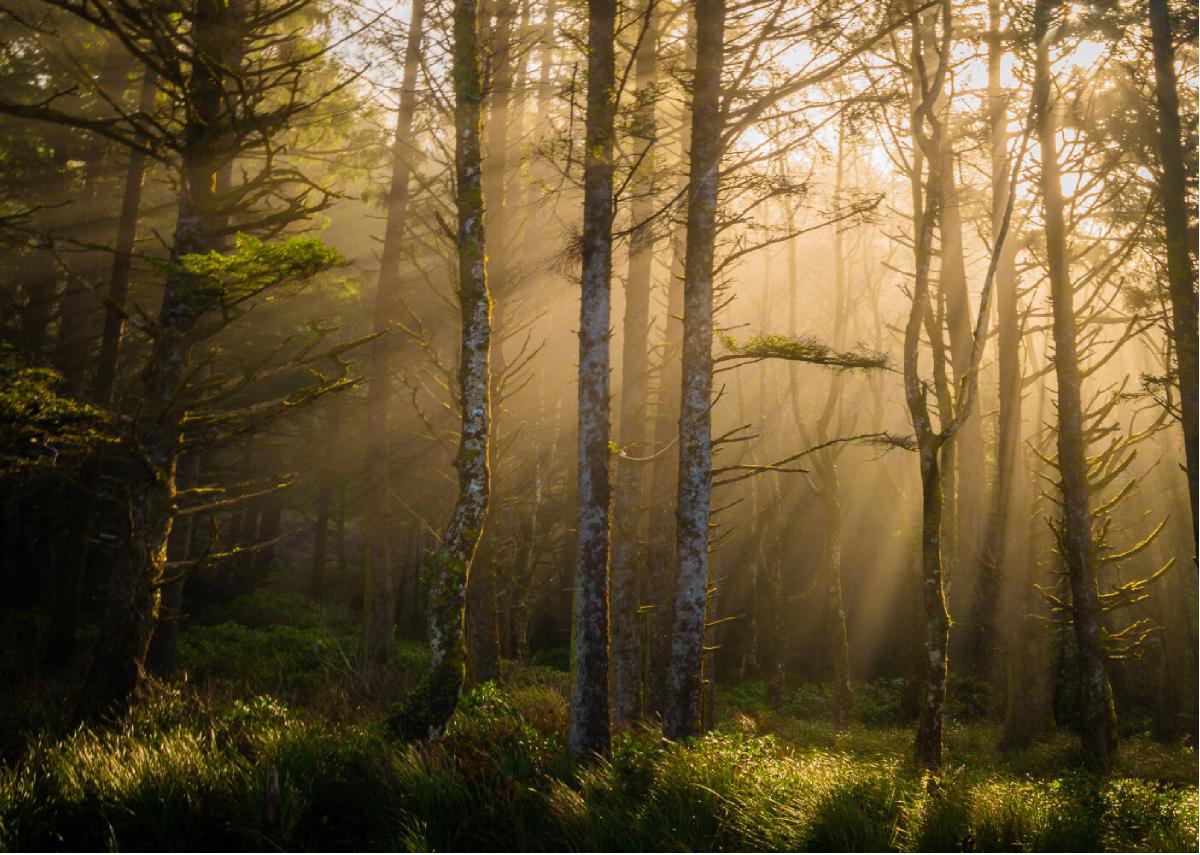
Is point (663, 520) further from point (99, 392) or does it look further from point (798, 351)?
point (99, 392)

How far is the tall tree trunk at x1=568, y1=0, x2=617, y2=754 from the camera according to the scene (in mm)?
8234

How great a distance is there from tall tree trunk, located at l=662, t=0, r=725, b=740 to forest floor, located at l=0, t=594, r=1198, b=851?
74 cm

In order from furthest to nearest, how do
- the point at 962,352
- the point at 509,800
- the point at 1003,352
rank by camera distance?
1. the point at 962,352
2. the point at 1003,352
3. the point at 509,800

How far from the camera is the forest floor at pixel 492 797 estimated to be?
600 centimetres

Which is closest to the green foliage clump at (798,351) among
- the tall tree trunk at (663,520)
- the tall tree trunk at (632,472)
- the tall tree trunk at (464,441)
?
the tall tree trunk at (632,472)

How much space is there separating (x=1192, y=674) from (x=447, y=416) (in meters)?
19.6

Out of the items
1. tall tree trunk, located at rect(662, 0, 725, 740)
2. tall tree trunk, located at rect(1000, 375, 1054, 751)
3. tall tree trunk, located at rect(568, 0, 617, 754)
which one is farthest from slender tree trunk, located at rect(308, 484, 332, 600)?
tall tree trunk, located at rect(662, 0, 725, 740)

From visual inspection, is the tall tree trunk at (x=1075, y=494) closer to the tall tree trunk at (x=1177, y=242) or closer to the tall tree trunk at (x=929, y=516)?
the tall tree trunk at (x=1177, y=242)

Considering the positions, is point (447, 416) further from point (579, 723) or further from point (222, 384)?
point (579, 723)

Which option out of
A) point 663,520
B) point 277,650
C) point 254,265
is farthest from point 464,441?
point 277,650

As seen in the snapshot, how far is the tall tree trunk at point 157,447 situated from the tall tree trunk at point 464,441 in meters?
2.89

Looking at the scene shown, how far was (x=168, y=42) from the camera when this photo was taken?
9.80 meters

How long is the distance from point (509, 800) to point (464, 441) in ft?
11.9

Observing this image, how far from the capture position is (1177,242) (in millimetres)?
10375
